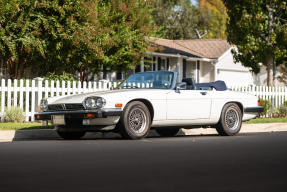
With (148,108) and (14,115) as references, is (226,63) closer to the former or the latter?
(14,115)

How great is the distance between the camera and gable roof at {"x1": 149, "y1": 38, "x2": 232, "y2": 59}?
118 feet

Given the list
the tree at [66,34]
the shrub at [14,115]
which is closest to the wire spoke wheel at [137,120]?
the shrub at [14,115]

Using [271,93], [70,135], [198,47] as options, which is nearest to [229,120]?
[70,135]

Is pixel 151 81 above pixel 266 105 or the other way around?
above

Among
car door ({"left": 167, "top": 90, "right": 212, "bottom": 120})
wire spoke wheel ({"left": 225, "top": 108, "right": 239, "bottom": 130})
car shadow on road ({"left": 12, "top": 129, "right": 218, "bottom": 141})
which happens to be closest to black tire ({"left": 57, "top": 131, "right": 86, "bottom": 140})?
car shadow on road ({"left": 12, "top": 129, "right": 218, "bottom": 141})

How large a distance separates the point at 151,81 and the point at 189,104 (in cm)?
93

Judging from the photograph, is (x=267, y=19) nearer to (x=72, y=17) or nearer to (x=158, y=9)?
(x=72, y=17)

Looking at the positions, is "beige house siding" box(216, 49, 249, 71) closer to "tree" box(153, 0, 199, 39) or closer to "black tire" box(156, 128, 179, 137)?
"tree" box(153, 0, 199, 39)

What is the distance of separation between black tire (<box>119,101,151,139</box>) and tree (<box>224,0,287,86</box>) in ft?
54.3

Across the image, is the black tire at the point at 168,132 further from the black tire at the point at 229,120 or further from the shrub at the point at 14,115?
the shrub at the point at 14,115

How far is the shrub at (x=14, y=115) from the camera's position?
52.2 ft

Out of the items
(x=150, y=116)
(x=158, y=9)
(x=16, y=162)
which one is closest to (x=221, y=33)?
(x=158, y=9)

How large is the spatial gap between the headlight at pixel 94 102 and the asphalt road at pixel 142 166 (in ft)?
2.41

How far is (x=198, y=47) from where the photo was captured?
40000mm
